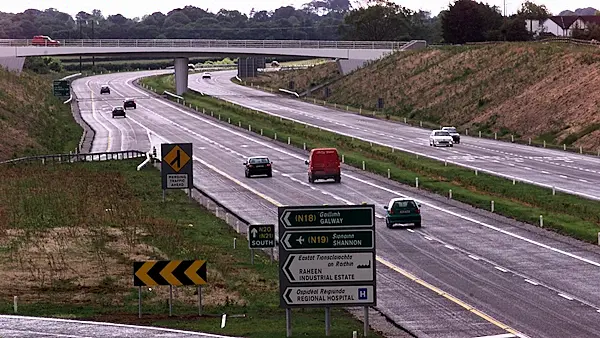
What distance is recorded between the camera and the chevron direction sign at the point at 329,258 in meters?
29.1

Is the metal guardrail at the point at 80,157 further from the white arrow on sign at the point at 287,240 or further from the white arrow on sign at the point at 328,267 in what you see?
the white arrow on sign at the point at 328,267

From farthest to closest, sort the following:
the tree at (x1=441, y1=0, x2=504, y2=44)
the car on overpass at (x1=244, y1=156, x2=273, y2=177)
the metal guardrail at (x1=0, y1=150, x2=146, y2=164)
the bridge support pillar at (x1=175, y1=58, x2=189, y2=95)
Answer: the tree at (x1=441, y1=0, x2=504, y2=44) < the bridge support pillar at (x1=175, y1=58, x2=189, y2=95) < the metal guardrail at (x1=0, y1=150, x2=146, y2=164) < the car on overpass at (x1=244, y1=156, x2=273, y2=177)

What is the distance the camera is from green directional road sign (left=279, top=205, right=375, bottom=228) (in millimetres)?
29125

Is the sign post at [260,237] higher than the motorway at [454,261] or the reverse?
higher

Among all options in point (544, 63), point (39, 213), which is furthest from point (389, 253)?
point (544, 63)

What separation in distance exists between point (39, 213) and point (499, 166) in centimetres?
3374

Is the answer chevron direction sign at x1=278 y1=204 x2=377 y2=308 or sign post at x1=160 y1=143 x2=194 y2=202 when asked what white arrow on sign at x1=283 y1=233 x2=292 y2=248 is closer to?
chevron direction sign at x1=278 y1=204 x2=377 y2=308

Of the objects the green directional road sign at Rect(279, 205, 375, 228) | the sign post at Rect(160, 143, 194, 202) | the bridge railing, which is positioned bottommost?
the sign post at Rect(160, 143, 194, 202)

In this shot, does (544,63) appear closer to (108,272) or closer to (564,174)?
(564,174)

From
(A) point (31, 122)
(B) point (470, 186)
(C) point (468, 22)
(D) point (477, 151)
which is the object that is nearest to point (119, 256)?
(B) point (470, 186)

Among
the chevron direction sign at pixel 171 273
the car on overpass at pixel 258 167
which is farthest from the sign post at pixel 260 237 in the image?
the car on overpass at pixel 258 167

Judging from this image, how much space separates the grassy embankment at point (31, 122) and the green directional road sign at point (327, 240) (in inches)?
2426

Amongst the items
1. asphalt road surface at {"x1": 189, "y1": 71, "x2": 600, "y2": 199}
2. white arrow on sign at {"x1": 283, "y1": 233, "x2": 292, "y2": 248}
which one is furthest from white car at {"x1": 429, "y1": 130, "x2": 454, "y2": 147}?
white arrow on sign at {"x1": 283, "y1": 233, "x2": 292, "y2": 248}

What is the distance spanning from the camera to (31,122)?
108312 mm
